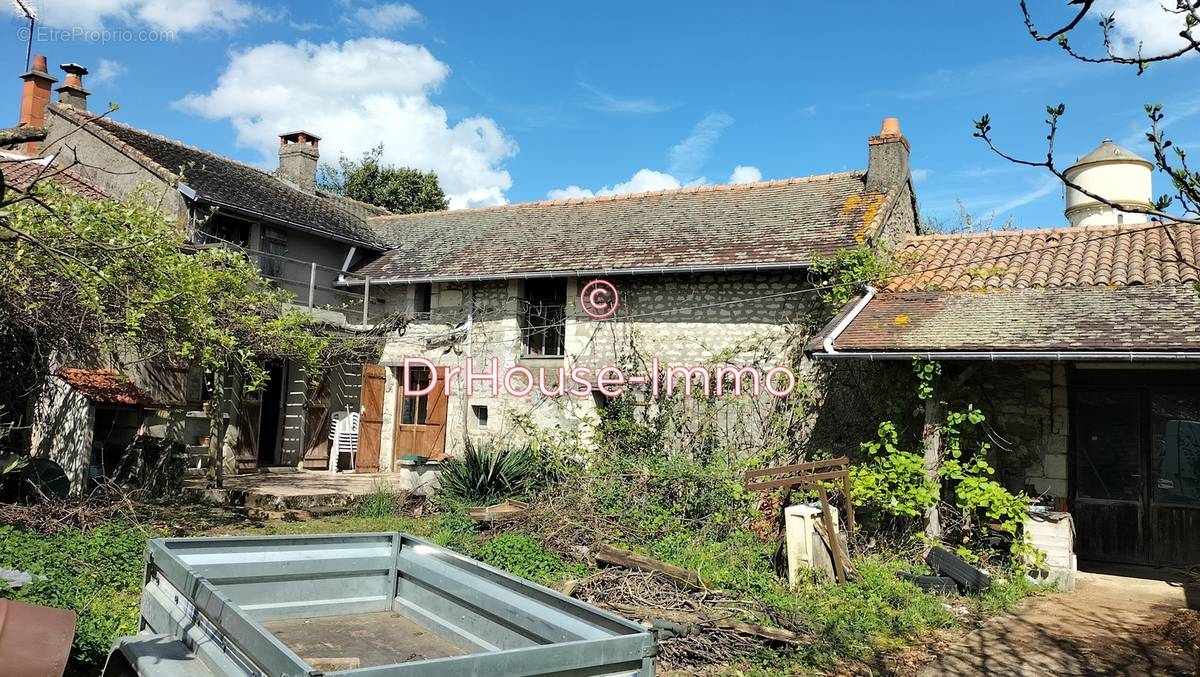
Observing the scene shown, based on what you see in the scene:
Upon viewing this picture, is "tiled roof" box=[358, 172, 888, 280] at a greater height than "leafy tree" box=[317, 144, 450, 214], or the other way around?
"leafy tree" box=[317, 144, 450, 214]

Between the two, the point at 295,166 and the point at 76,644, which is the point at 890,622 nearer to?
the point at 76,644


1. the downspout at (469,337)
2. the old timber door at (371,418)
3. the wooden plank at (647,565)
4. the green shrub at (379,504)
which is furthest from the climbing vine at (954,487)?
the old timber door at (371,418)

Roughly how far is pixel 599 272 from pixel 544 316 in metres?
1.73

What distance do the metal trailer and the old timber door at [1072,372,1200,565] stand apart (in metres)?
8.29

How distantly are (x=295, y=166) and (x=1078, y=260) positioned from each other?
15693 mm

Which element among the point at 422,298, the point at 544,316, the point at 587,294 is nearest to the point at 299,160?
the point at 422,298

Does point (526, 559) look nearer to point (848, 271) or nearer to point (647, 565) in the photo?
point (647, 565)

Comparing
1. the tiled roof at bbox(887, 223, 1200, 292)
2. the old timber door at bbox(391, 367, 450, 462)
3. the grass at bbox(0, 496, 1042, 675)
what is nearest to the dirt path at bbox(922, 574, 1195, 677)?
the grass at bbox(0, 496, 1042, 675)

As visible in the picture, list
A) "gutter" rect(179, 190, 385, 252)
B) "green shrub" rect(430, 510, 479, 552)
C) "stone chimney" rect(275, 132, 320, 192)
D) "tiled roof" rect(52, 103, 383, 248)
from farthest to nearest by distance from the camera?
"stone chimney" rect(275, 132, 320, 192), "tiled roof" rect(52, 103, 383, 248), "gutter" rect(179, 190, 385, 252), "green shrub" rect(430, 510, 479, 552)

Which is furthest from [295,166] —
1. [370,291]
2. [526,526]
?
[526,526]

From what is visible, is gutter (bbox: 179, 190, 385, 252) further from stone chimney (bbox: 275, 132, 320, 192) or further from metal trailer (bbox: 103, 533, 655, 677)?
metal trailer (bbox: 103, 533, 655, 677)

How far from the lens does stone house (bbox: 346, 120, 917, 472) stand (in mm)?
12539

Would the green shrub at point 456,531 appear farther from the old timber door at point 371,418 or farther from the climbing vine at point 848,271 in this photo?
the climbing vine at point 848,271

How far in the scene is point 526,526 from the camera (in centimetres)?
934
